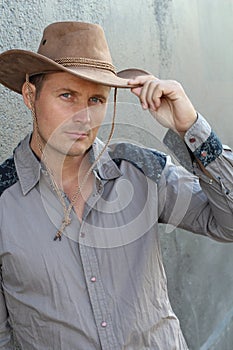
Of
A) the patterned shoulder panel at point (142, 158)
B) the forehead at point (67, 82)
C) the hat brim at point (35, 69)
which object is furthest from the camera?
the patterned shoulder panel at point (142, 158)

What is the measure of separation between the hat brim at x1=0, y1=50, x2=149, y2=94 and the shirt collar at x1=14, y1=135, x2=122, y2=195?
222 millimetres

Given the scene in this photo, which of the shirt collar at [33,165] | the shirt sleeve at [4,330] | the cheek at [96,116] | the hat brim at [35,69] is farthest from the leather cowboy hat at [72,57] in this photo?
the shirt sleeve at [4,330]

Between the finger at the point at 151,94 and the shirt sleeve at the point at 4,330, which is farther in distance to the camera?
the shirt sleeve at the point at 4,330

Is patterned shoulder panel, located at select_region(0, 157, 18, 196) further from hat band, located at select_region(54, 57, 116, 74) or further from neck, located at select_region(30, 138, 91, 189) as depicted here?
hat band, located at select_region(54, 57, 116, 74)

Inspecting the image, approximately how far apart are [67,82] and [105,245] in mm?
533

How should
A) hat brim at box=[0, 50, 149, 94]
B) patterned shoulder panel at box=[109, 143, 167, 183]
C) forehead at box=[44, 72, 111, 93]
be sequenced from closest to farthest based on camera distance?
hat brim at box=[0, 50, 149, 94] < forehead at box=[44, 72, 111, 93] < patterned shoulder panel at box=[109, 143, 167, 183]

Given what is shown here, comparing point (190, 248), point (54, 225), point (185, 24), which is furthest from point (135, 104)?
point (54, 225)

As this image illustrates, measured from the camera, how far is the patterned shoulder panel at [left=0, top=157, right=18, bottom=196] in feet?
6.15

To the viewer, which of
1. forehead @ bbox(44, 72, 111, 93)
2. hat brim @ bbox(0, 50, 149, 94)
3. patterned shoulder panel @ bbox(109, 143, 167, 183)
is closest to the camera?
hat brim @ bbox(0, 50, 149, 94)

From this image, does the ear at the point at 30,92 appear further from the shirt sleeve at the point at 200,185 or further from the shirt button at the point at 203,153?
the shirt button at the point at 203,153

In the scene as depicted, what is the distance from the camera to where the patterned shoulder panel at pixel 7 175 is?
188 centimetres

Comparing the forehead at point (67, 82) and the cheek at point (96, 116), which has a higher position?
the forehead at point (67, 82)

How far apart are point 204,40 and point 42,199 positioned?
2.35 metres

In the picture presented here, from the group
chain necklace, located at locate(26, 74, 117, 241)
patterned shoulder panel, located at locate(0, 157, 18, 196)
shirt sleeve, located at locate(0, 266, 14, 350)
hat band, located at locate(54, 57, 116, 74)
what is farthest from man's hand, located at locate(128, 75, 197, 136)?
shirt sleeve, located at locate(0, 266, 14, 350)
